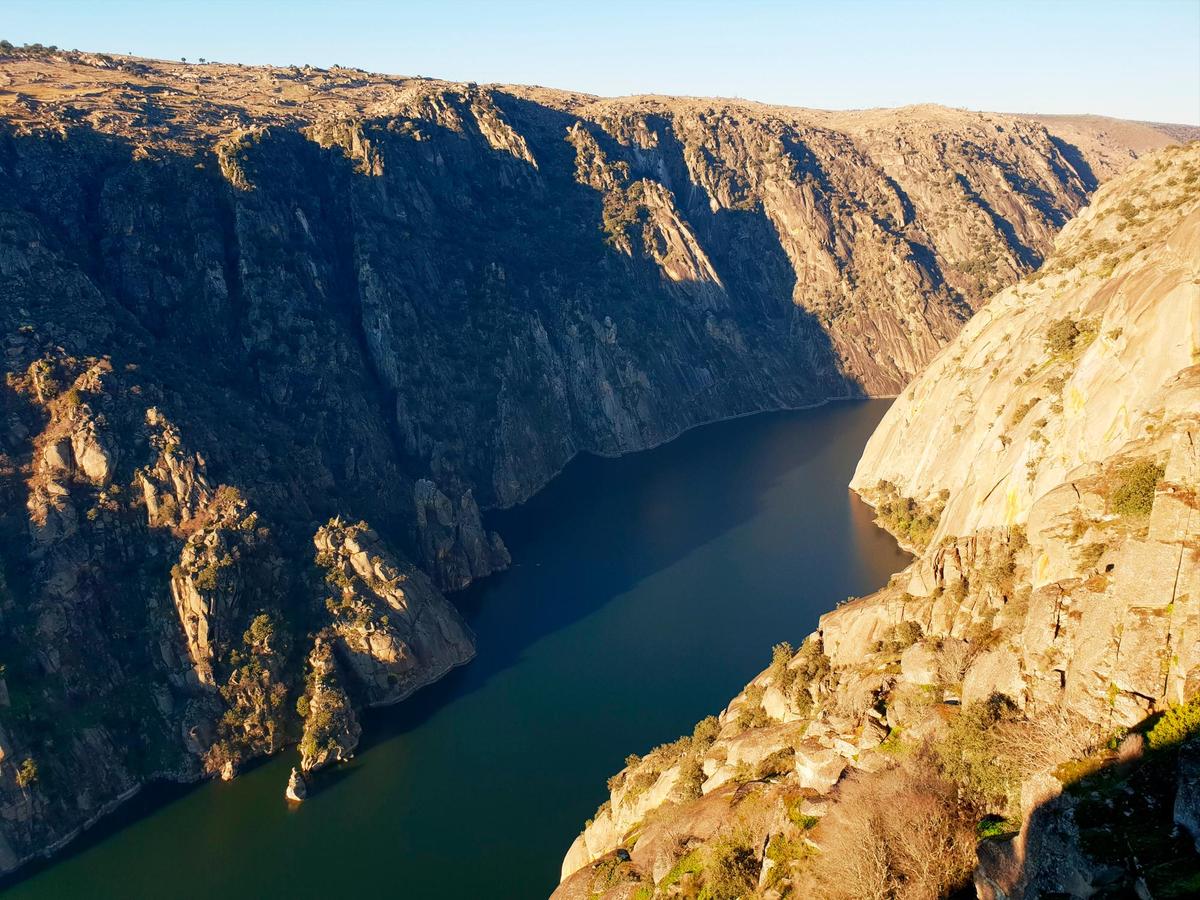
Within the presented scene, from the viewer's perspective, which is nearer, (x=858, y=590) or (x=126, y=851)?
(x=126, y=851)

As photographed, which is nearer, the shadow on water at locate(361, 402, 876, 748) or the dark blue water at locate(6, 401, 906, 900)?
the dark blue water at locate(6, 401, 906, 900)

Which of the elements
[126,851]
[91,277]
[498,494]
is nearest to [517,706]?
[126,851]

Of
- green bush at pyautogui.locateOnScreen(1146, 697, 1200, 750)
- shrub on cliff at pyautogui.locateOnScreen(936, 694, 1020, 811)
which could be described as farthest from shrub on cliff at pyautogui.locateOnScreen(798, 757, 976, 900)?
green bush at pyautogui.locateOnScreen(1146, 697, 1200, 750)

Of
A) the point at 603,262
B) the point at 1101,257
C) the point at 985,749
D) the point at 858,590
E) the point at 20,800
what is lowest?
the point at 858,590

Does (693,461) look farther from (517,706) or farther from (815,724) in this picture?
(815,724)

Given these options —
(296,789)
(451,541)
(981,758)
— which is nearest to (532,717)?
(296,789)

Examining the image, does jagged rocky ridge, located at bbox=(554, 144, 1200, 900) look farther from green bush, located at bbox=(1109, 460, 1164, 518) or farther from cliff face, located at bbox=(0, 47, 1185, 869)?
cliff face, located at bbox=(0, 47, 1185, 869)
